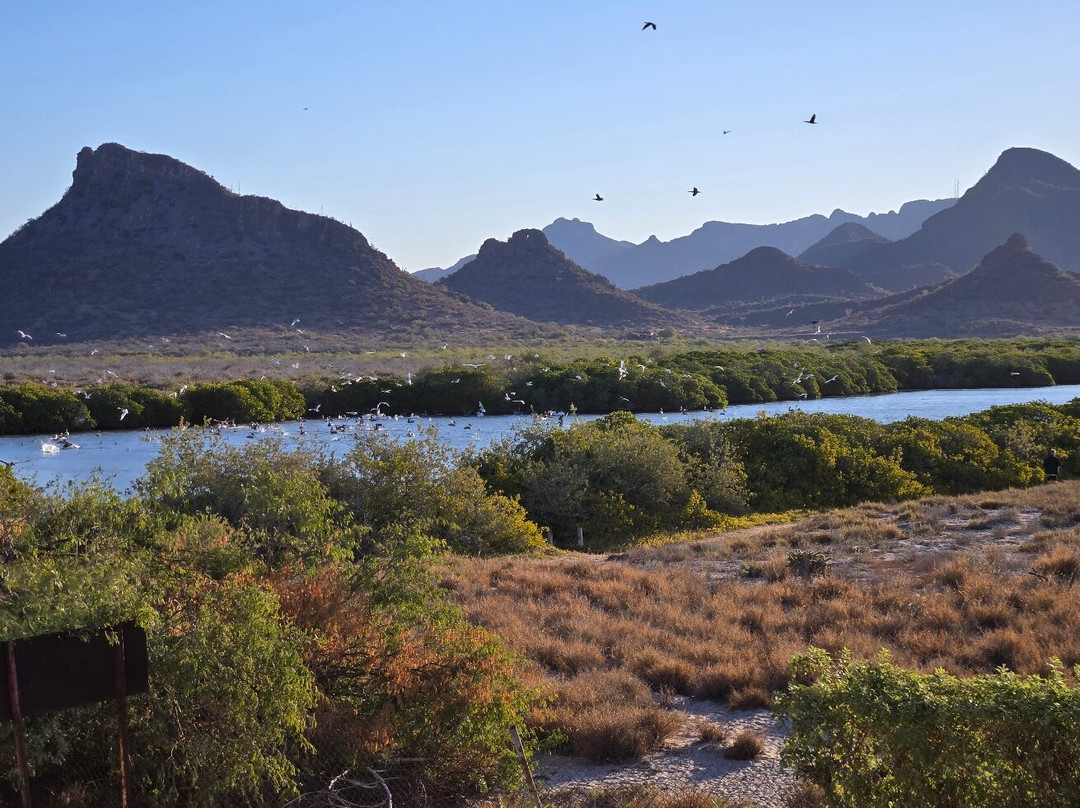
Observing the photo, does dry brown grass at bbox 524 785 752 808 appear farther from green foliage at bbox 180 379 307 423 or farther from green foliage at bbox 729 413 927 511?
green foliage at bbox 180 379 307 423

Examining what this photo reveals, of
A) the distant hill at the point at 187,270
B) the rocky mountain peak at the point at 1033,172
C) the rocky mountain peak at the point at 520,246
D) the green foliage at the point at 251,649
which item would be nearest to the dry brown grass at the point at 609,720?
the green foliage at the point at 251,649

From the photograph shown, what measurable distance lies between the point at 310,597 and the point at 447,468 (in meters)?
13.8

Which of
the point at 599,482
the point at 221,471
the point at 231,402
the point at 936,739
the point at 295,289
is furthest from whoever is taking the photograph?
the point at 295,289

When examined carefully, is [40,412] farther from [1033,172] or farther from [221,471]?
[1033,172]

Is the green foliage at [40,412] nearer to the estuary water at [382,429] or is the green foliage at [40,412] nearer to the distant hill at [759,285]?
the estuary water at [382,429]

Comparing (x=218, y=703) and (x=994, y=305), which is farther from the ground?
(x=994, y=305)

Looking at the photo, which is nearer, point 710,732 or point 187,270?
point 710,732

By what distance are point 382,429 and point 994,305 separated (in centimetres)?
9800

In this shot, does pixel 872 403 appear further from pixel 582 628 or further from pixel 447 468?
pixel 582 628

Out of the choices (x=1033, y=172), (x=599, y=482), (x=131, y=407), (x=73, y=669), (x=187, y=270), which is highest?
(x=1033, y=172)

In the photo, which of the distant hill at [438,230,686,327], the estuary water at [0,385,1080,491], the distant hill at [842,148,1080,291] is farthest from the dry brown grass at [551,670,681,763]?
the distant hill at [842,148,1080,291]

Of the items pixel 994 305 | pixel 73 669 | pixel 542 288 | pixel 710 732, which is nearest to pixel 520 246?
pixel 542 288

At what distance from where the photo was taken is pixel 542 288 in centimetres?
11869

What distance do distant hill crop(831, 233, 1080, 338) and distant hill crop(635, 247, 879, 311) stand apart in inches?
1156
